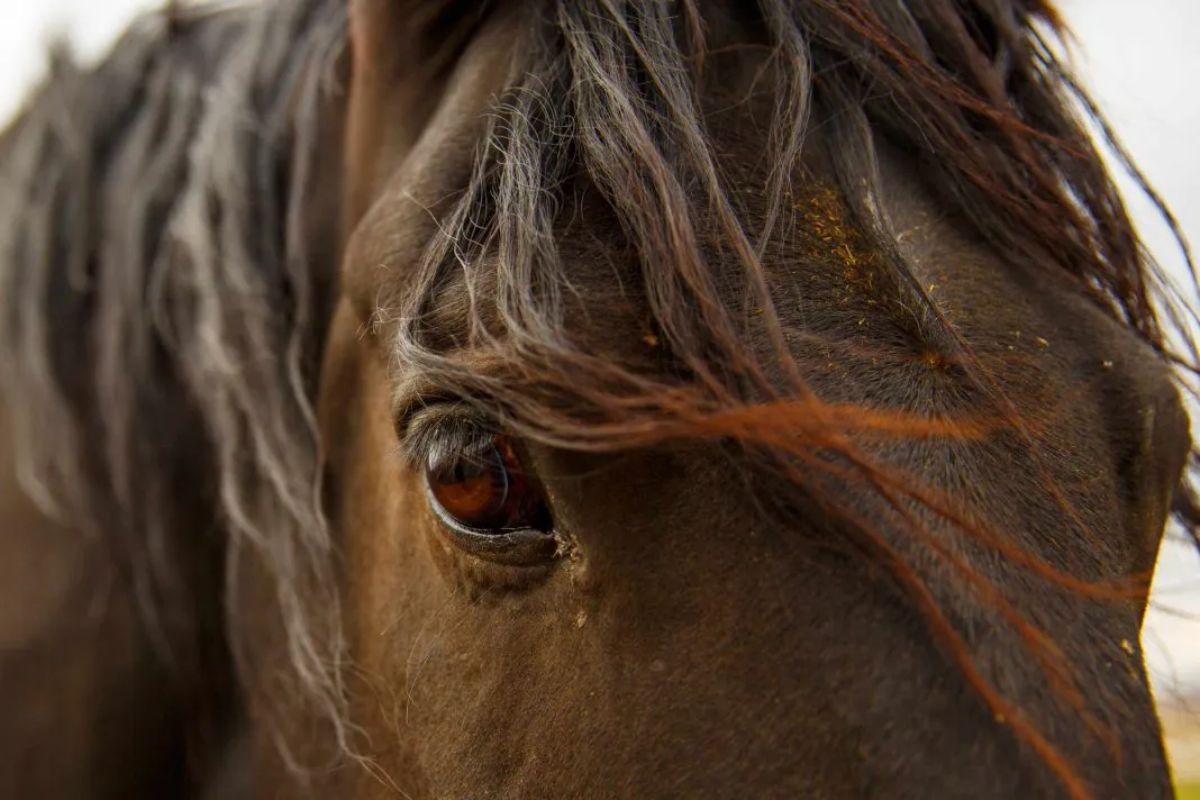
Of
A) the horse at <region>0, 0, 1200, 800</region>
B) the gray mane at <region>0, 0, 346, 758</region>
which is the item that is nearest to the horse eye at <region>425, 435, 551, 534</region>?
the horse at <region>0, 0, 1200, 800</region>

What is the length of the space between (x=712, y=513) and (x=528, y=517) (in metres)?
0.23

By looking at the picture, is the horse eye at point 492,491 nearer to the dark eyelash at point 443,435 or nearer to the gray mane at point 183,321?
the dark eyelash at point 443,435

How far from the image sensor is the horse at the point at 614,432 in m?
1.01

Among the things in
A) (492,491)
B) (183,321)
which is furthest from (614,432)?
(183,321)

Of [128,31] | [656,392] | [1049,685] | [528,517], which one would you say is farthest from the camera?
[128,31]

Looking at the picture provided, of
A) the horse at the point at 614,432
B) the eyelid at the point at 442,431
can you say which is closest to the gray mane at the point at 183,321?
the horse at the point at 614,432

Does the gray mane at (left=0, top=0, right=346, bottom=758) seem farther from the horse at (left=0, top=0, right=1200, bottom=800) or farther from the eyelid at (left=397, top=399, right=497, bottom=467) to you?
the eyelid at (left=397, top=399, right=497, bottom=467)

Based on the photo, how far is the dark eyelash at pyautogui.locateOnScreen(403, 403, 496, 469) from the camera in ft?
4.02

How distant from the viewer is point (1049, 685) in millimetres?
954

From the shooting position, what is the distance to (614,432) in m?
1.04

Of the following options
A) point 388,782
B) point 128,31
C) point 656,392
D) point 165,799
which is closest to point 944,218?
point 656,392

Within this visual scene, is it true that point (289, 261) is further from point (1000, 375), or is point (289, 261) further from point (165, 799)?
point (1000, 375)

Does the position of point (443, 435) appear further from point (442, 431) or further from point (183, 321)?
point (183, 321)

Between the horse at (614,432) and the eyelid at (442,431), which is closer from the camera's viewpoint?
the horse at (614,432)
